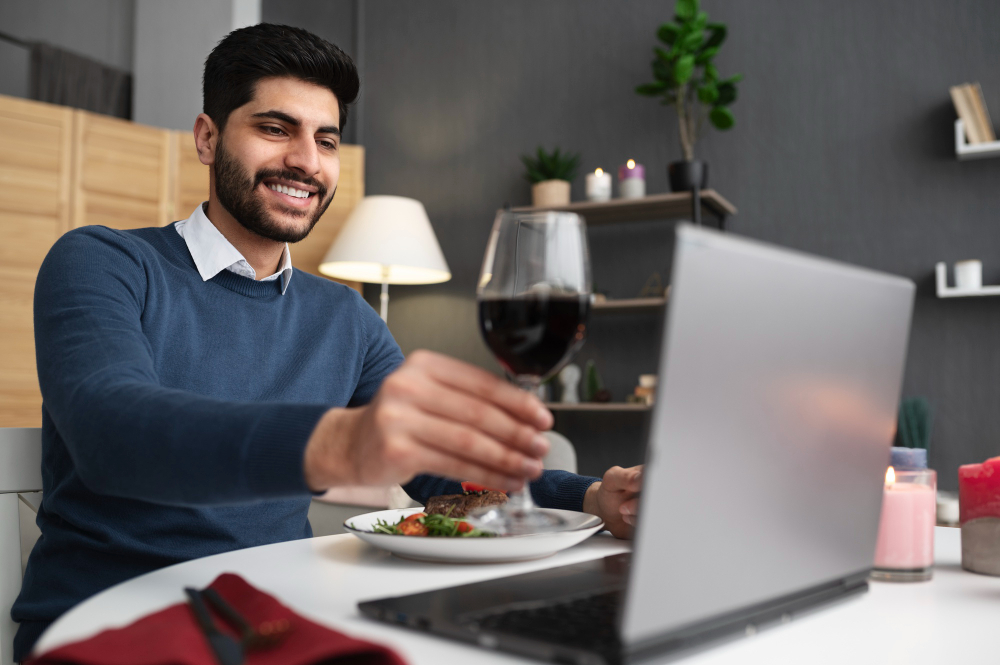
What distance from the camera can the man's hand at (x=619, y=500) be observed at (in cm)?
91

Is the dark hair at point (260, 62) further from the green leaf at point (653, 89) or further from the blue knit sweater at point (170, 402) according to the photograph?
the green leaf at point (653, 89)

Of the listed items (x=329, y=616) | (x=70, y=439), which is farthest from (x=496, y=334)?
(x=70, y=439)

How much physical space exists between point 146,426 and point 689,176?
278 cm

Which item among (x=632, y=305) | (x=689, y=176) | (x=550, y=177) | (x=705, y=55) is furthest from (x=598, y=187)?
(x=705, y=55)

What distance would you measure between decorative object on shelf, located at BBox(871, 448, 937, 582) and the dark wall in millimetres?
2596

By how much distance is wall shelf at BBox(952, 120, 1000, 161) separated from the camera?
9.21 feet

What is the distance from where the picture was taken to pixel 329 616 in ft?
1.85

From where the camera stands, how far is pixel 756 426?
46 centimetres

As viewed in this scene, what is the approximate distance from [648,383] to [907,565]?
8.44 feet

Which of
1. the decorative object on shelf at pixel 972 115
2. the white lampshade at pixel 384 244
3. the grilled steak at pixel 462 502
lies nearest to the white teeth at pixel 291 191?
the grilled steak at pixel 462 502

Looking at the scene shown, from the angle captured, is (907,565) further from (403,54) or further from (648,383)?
(403,54)

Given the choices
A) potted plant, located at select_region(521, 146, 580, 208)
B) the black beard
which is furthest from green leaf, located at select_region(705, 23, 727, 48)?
the black beard

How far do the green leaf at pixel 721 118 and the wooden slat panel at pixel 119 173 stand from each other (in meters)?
2.47

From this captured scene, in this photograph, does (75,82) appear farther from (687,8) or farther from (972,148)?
(972,148)
